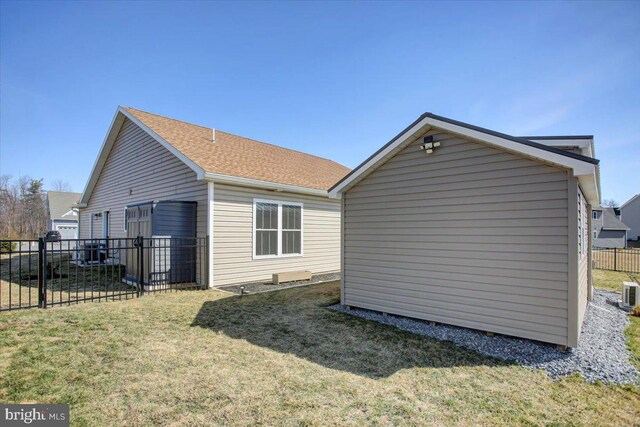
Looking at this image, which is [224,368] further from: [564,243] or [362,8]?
[362,8]

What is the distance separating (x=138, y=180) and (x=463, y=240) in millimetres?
11522

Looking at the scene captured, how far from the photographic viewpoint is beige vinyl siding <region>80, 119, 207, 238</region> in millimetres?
9172

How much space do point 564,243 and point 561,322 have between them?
117 cm

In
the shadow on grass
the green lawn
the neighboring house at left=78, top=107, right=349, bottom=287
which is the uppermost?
the neighboring house at left=78, top=107, right=349, bottom=287

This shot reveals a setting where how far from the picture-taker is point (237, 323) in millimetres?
5633

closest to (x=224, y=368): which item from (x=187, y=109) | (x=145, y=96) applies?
(x=145, y=96)

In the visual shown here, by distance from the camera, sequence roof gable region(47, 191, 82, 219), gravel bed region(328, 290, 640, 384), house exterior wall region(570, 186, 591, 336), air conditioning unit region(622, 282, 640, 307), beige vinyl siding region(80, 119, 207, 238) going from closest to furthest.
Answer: gravel bed region(328, 290, 640, 384)
house exterior wall region(570, 186, 591, 336)
air conditioning unit region(622, 282, 640, 307)
beige vinyl siding region(80, 119, 207, 238)
roof gable region(47, 191, 82, 219)

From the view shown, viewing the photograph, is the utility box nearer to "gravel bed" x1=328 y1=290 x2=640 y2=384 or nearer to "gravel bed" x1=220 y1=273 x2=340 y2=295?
"gravel bed" x1=220 y1=273 x2=340 y2=295

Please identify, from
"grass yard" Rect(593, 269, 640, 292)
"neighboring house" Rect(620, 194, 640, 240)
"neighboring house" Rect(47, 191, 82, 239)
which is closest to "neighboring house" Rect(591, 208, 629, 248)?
"neighboring house" Rect(620, 194, 640, 240)

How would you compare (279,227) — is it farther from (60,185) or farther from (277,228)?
(60,185)

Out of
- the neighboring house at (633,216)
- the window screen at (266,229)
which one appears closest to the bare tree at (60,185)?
the window screen at (266,229)

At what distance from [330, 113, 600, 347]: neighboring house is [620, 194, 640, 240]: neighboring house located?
4937cm

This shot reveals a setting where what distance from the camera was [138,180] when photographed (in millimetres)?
11492

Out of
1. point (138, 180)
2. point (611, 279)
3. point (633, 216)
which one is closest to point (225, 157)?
point (138, 180)
